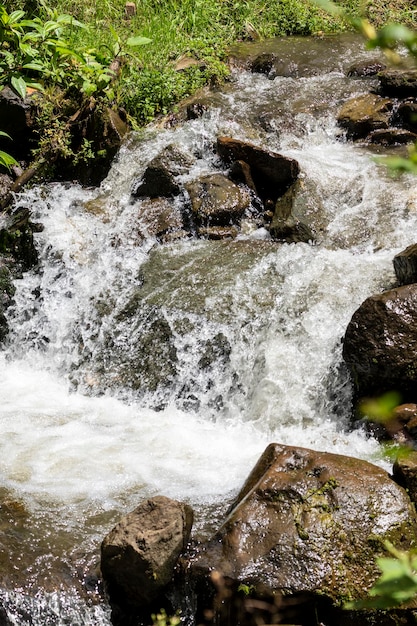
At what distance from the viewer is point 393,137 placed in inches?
320

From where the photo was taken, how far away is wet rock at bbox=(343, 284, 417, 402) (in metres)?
4.66

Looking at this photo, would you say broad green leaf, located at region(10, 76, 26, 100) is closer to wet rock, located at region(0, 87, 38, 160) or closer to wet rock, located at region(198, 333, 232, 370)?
wet rock, located at region(0, 87, 38, 160)

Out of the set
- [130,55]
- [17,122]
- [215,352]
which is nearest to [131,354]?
[215,352]

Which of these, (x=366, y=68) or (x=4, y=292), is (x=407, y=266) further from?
(x=366, y=68)

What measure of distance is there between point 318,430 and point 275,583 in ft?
6.89

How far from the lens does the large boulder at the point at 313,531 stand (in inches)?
122

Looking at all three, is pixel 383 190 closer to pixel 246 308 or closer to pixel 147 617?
pixel 246 308

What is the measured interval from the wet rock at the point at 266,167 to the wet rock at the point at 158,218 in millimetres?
920

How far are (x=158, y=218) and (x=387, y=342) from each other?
331 cm

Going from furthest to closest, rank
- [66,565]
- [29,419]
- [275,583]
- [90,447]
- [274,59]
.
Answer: [274,59] → [29,419] → [90,447] → [66,565] → [275,583]

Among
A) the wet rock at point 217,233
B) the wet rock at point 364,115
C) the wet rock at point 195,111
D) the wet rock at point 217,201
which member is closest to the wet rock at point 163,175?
the wet rock at point 217,201

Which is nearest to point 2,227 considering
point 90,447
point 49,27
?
point 49,27

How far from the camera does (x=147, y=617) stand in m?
3.29

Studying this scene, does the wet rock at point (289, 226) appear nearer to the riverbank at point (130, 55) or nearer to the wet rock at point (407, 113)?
the riverbank at point (130, 55)
